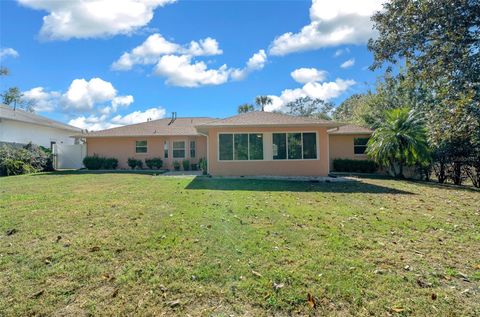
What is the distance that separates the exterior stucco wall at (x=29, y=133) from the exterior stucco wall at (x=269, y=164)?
15.2 m

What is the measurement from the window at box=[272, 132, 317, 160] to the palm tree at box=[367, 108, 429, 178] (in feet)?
13.4

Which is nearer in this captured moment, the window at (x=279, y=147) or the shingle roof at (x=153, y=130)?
the window at (x=279, y=147)

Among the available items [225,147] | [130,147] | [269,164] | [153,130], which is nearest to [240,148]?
[225,147]

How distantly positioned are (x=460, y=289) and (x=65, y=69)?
23858 millimetres

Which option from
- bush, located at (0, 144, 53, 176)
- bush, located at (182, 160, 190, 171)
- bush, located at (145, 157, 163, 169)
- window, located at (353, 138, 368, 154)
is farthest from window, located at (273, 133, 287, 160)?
bush, located at (0, 144, 53, 176)

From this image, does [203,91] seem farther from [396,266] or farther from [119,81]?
[396,266]

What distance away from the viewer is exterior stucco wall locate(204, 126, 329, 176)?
14875 mm

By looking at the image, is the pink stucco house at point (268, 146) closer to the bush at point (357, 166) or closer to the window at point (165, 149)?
the bush at point (357, 166)

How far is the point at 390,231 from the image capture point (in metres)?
5.32

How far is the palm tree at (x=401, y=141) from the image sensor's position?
14839 millimetres

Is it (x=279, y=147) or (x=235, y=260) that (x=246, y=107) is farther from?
(x=235, y=260)

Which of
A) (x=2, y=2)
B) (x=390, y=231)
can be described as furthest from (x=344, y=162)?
(x=2, y=2)

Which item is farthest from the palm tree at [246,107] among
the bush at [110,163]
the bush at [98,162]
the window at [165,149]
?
the bush at [98,162]

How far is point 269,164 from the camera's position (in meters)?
15.0
